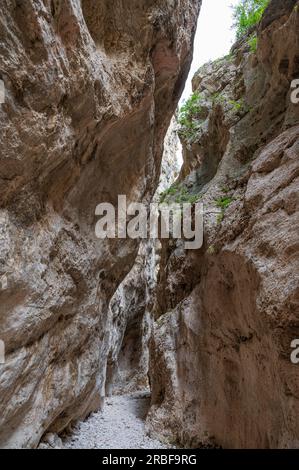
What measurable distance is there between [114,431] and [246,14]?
11.8m

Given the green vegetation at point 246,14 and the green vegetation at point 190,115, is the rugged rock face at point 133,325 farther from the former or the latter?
the green vegetation at point 246,14

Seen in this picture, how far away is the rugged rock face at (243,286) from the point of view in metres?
4.58

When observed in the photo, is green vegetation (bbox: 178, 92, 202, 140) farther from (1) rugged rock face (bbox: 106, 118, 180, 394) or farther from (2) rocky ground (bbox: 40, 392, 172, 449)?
(2) rocky ground (bbox: 40, 392, 172, 449)

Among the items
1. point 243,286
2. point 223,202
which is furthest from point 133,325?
point 243,286

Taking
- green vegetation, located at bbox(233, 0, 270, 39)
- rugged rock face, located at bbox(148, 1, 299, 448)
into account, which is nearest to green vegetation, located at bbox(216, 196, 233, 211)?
rugged rock face, located at bbox(148, 1, 299, 448)

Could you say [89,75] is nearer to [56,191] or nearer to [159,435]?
[56,191]

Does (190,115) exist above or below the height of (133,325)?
above

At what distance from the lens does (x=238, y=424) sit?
5.91 metres

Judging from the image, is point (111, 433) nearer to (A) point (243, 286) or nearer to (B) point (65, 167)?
(A) point (243, 286)

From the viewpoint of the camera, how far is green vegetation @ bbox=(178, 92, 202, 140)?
12.6m

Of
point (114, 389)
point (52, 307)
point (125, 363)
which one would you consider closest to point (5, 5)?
point (52, 307)

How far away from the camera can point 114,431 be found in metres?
7.45

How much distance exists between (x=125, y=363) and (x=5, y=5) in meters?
15.9

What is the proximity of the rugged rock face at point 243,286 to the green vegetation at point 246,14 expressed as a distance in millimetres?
1493
